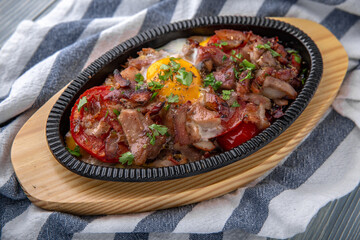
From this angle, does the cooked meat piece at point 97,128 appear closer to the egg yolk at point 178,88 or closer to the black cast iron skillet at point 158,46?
the black cast iron skillet at point 158,46

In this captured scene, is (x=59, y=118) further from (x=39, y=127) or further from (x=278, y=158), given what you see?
(x=278, y=158)

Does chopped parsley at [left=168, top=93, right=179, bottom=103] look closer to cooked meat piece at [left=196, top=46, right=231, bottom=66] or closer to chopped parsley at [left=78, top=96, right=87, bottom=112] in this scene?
cooked meat piece at [left=196, top=46, right=231, bottom=66]

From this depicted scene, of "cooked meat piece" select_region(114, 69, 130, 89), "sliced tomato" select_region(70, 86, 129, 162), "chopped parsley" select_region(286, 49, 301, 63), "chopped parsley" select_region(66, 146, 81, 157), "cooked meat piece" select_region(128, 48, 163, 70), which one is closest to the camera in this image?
"sliced tomato" select_region(70, 86, 129, 162)

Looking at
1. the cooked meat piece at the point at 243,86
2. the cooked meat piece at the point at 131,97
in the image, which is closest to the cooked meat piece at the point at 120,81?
the cooked meat piece at the point at 131,97

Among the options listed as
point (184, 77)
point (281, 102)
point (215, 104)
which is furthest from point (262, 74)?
point (184, 77)

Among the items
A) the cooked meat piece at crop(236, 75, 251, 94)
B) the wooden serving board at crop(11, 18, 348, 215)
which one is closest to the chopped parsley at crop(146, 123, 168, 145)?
the wooden serving board at crop(11, 18, 348, 215)

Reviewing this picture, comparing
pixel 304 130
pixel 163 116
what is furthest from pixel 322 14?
pixel 163 116

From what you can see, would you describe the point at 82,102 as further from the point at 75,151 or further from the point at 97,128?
the point at 75,151
